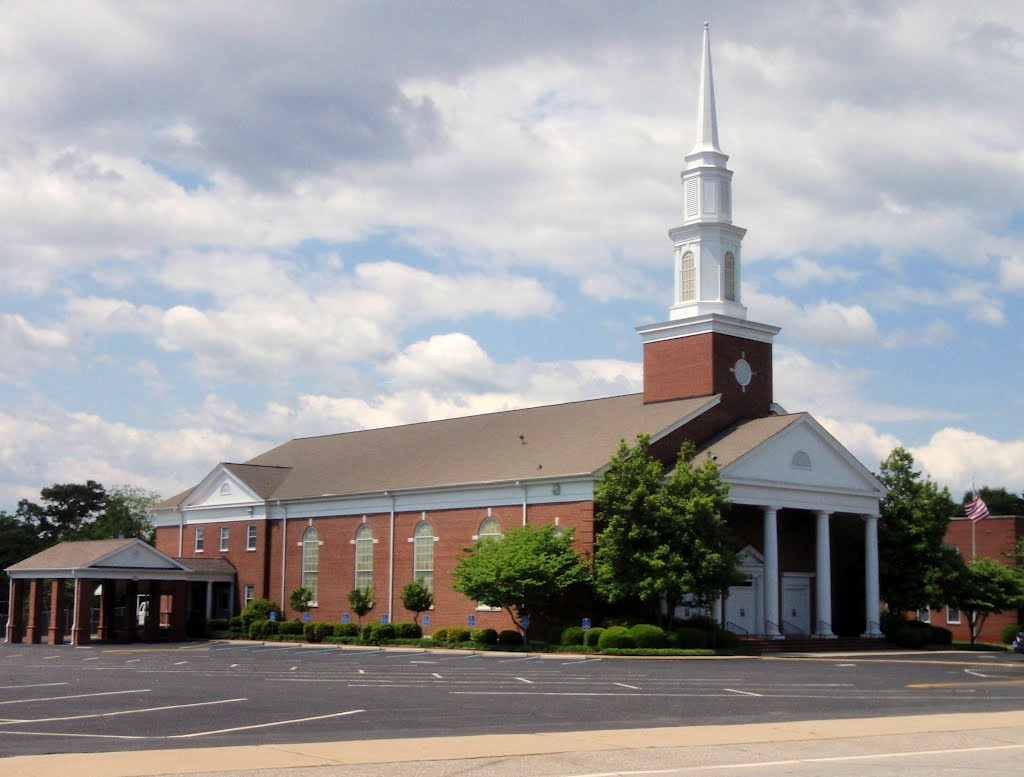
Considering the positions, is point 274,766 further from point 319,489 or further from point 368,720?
point 319,489

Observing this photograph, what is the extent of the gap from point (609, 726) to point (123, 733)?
7.31 m

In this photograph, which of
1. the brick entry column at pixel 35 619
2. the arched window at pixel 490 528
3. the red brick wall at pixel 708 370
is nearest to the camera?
the arched window at pixel 490 528

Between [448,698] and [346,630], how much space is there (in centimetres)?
3267

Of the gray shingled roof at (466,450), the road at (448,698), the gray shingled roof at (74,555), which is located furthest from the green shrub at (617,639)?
the gray shingled roof at (74,555)

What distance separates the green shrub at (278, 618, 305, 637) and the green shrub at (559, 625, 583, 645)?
16718mm

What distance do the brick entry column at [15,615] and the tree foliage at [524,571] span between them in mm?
24718

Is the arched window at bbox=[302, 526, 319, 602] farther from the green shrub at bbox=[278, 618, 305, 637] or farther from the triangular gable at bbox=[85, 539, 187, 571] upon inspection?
the triangular gable at bbox=[85, 539, 187, 571]

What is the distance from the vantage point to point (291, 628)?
195ft

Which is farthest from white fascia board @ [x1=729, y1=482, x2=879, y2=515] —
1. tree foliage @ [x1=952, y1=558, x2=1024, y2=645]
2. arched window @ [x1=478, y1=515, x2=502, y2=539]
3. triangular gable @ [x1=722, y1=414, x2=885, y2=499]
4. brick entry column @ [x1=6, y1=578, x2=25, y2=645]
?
brick entry column @ [x1=6, y1=578, x2=25, y2=645]

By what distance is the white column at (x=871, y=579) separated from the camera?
5516 centimetres

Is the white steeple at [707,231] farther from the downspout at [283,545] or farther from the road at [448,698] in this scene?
the downspout at [283,545]

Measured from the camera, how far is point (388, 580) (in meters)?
58.5

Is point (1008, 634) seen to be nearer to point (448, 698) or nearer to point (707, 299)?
point (707, 299)

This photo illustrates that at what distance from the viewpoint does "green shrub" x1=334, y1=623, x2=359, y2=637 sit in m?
56.3
